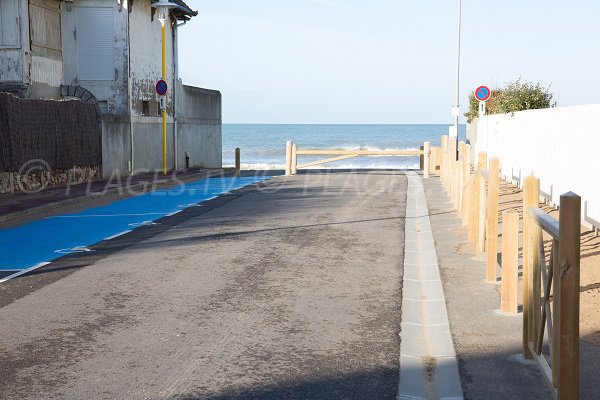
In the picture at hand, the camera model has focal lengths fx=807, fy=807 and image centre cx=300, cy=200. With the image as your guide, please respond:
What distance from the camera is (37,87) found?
2488cm

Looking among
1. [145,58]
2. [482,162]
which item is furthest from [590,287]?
[145,58]

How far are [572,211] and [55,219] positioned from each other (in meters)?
13.0


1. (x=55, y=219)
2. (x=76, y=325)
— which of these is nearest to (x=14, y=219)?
(x=55, y=219)

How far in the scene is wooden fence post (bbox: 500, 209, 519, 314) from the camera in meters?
7.00

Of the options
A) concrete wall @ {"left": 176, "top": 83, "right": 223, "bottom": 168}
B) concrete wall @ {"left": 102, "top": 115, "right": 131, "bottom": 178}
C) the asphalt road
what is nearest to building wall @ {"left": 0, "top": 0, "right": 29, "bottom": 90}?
concrete wall @ {"left": 102, "top": 115, "right": 131, "bottom": 178}

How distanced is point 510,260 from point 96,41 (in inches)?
902

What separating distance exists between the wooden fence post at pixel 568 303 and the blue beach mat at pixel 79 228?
6.85 meters

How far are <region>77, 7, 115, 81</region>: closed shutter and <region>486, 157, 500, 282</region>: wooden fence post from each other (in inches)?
822

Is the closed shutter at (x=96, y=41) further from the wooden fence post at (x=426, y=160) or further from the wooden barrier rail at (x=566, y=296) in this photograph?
the wooden barrier rail at (x=566, y=296)

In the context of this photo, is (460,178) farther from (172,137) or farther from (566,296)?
(172,137)

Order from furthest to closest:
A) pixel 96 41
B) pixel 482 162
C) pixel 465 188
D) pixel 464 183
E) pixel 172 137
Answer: pixel 172 137, pixel 96 41, pixel 464 183, pixel 465 188, pixel 482 162

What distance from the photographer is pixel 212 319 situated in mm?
7242

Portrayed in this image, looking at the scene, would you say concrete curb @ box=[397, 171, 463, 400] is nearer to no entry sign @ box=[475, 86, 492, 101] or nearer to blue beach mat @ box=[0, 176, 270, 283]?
blue beach mat @ box=[0, 176, 270, 283]

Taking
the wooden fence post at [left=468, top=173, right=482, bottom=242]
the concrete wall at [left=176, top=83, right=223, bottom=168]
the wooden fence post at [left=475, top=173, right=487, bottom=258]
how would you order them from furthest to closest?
the concrete wall at [left=176, top=83, right=223, bottom=168], the wooden fence post at [left=468, top=173, right=482, bottom=242], the wooden fence post at [left=475, top=173, right=487, bottom=258]
